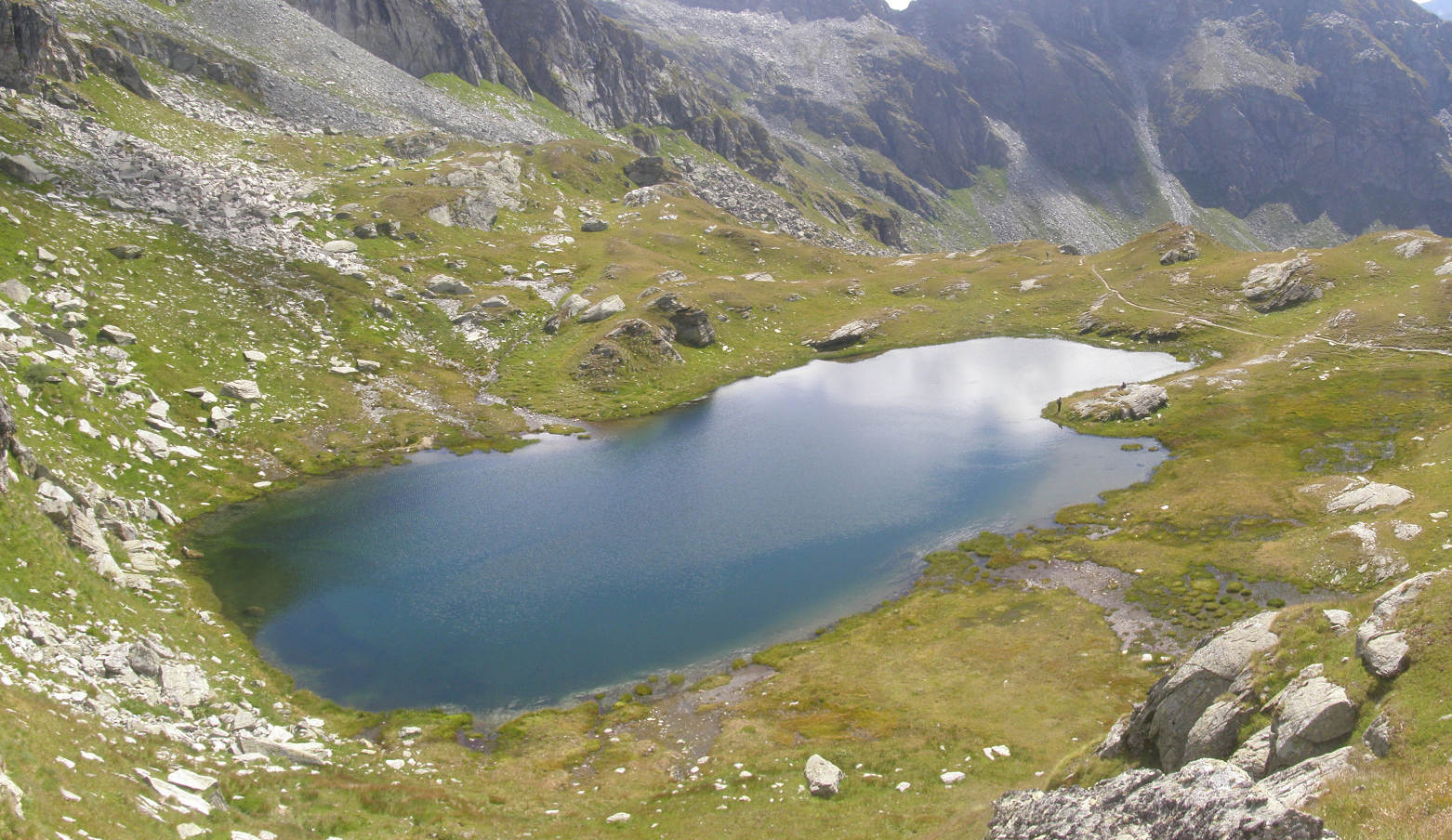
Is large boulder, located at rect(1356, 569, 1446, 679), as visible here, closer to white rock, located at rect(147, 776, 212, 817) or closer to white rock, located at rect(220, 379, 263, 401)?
white rock, located at rect(147, 776, 212, 817)

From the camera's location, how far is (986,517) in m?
59.4

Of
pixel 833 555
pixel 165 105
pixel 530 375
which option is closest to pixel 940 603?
pixel 833 555

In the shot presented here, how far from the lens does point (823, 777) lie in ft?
95.4

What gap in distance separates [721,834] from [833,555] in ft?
95.5

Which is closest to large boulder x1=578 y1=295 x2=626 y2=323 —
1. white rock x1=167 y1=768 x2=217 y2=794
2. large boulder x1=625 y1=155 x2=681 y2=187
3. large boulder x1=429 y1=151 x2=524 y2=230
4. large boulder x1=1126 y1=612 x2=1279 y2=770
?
large boulder x1=429 y1=151 x2=524 y2=230

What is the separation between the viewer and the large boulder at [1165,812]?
42.6 ft

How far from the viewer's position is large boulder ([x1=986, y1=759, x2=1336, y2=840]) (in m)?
13.0

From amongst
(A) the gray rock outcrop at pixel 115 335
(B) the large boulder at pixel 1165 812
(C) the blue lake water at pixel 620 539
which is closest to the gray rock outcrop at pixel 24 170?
(A) the gray rock outcrop at pixel 115 335

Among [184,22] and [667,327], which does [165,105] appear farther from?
[667,327]

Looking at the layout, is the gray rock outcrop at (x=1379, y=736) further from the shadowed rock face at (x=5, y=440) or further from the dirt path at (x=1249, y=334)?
the dirt path at (x=1249, y=334)

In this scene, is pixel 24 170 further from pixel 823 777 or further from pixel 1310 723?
pixel 1310 723

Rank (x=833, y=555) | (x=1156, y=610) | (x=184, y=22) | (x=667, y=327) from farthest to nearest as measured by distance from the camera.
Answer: (x=184, y=22)
(x=667, y=327)
(x=833, y=555)
(x=1156, y=610)

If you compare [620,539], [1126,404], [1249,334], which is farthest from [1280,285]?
[620,539]

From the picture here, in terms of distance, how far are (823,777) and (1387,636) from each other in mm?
18610
